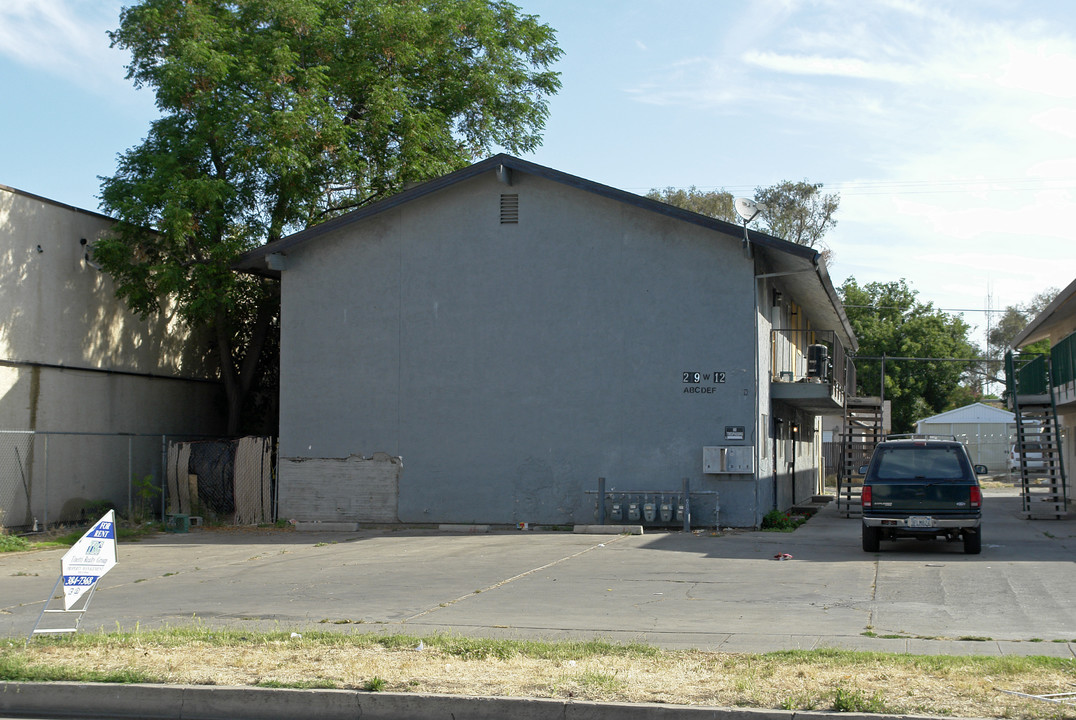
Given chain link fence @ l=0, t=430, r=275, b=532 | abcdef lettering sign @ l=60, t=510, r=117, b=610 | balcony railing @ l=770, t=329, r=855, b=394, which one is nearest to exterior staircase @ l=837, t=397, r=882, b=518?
balcony railing @ l=770, t=329, r=855, b=394

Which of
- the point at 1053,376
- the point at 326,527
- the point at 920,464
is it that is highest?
the point at 1053,376

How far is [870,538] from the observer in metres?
16.4

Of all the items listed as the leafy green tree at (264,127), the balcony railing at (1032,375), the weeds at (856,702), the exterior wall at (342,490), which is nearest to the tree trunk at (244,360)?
the leafy green tree at (264,127)

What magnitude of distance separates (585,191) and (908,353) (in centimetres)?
4208

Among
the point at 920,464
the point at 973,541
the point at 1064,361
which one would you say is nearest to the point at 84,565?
the point at 920,464

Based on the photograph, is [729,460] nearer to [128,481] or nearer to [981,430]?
[128,481]

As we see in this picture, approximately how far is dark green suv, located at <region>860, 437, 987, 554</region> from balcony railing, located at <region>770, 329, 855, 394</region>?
5686mm

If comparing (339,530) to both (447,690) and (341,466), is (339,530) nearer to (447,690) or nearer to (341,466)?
(341,466)

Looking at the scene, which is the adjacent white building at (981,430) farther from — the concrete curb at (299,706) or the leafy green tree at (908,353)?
the concrete curb at (299,706)

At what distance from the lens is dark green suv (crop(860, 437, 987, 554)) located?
15953mm

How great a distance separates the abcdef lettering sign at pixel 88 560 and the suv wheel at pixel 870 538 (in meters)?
11.5

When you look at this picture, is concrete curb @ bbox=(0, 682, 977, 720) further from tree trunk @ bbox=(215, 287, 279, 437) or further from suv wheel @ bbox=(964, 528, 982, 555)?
tree trunk @ bbox=(215, 287, 279, 437)

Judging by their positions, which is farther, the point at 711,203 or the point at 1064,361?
the point at 711,203

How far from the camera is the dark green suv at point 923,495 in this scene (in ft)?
52.3
